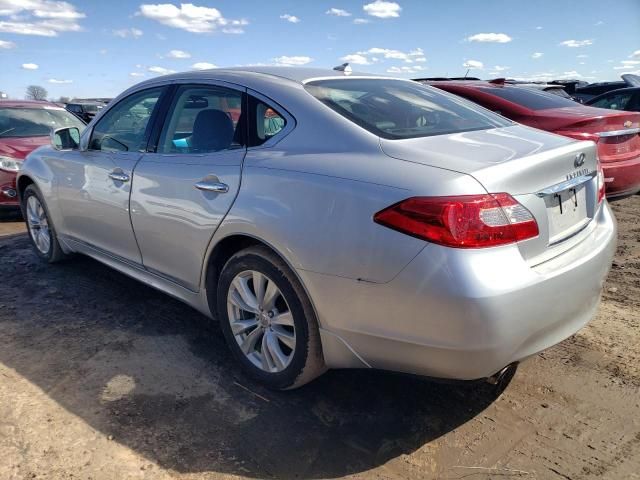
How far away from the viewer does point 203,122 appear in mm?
3098

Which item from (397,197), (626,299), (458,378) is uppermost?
(397,197)

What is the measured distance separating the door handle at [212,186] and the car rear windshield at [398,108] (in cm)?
66

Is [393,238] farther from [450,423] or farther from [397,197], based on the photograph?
[450,423]

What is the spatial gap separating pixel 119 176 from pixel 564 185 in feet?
8.64

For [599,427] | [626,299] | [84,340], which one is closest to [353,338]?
[599,427]

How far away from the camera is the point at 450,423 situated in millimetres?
2500

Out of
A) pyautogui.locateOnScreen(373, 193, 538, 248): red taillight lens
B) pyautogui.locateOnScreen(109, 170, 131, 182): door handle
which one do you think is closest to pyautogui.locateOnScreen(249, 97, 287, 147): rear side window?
pyautogui.locateOnScreen(373, 193, 538, 248): red taillight lens

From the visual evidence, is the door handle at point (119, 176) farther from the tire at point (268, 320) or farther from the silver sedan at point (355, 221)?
the tire at point (268, 320)

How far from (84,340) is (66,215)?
130 cm

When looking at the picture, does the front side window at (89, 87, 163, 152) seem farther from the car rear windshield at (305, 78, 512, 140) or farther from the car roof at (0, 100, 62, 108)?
the car roof at (0, 100, 62, 108)

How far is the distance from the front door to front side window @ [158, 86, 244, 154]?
0.76 ft

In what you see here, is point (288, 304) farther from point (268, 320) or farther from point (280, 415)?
point (280, 415)

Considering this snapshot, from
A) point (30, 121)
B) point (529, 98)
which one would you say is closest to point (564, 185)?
point (529, 98)

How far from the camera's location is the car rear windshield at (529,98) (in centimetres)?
580
